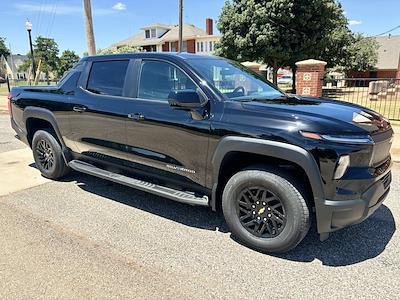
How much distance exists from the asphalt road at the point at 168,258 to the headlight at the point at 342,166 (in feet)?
2.77

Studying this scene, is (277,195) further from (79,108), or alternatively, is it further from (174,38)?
(174,38)

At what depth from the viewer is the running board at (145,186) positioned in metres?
3.45

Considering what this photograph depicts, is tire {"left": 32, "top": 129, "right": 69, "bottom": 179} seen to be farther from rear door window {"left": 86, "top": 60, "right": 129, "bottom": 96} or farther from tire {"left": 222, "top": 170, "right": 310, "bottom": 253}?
tire {"left": 222, "top": 170, "right": 310, "bottom": 253}

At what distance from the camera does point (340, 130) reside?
9.05 ft

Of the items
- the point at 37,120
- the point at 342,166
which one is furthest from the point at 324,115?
the point at 37,120

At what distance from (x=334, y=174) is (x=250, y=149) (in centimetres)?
73

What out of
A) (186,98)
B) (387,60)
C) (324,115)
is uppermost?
(387,60)

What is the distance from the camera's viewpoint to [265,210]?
3.13 meters

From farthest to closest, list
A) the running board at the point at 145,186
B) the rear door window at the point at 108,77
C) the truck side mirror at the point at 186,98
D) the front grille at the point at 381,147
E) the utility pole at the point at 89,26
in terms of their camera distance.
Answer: the utility pole at the point at 89,26
the rear door window at the point at 108,77
the running board at the point at 145,186
the truck side mirror at the point at 186,98
the front grille at the point at 381,147

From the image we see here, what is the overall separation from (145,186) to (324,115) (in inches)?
80.9

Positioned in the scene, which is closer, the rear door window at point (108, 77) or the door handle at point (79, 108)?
the rear door window at point (108, 77)

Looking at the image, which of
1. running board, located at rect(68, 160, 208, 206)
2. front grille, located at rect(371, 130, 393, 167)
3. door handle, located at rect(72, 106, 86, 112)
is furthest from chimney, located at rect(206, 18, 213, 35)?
front grille, located at rect(371, 130, 393, 167)

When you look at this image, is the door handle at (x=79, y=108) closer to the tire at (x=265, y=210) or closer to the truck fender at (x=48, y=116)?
Result: the truck fender at (x=48, y=116)

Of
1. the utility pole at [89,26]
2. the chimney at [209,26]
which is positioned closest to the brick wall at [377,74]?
the chimney at [209,26]
